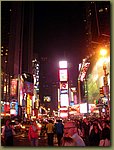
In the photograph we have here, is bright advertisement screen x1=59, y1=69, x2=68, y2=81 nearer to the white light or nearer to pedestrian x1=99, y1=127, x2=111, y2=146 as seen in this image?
the white light

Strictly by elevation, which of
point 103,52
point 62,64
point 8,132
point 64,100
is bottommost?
point 8,132

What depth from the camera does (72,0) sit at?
14.1ft

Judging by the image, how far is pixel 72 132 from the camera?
13.5ft

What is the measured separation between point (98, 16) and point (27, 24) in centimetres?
100

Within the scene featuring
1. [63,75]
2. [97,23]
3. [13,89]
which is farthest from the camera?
[97,23]

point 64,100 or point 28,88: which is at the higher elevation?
point 28,88

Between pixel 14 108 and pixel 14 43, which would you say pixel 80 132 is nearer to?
pixel 14 108

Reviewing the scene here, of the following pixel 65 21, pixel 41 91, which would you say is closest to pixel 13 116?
pixel 41 91

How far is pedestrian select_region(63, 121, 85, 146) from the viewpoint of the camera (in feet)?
13.4

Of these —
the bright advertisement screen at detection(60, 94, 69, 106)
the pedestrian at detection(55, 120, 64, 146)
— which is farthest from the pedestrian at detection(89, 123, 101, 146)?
the bright advertisement screen at detection(60, 94, 69, 106)

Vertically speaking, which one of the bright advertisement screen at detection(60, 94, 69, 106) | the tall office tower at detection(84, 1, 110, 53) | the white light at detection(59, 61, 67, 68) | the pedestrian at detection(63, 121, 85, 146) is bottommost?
the pedestrian at detection(63, 121, 85, 146)

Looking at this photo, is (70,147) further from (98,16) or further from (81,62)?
(98,16)

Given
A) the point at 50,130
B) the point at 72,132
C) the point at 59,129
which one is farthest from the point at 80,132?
the point at 50,130

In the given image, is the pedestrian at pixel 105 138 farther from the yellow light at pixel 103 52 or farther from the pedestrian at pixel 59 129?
the yellow light at pixel 103 52
